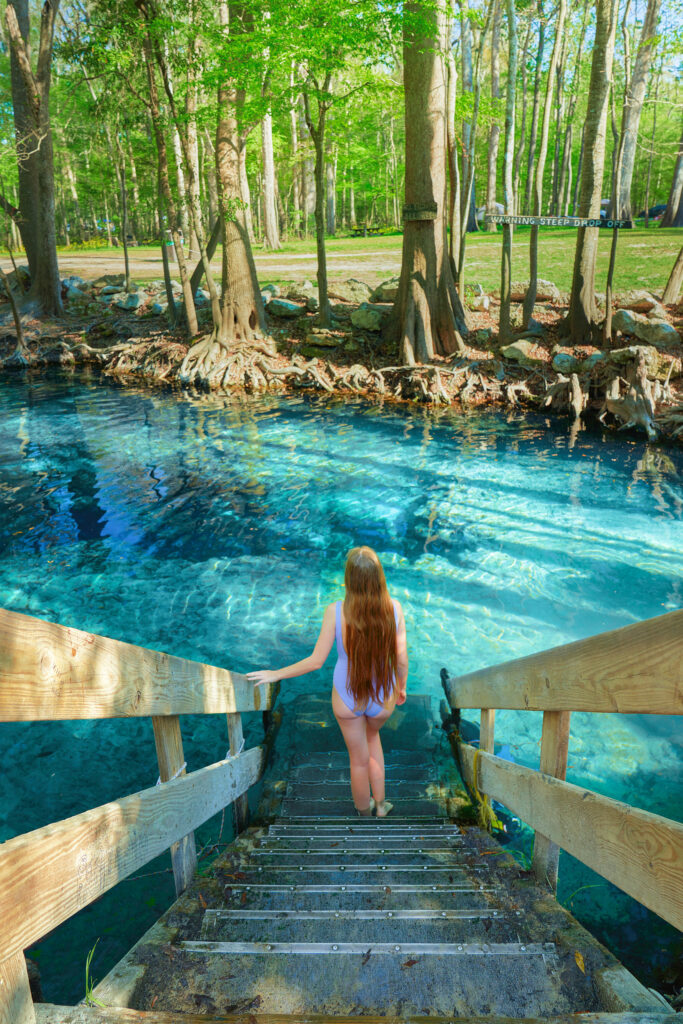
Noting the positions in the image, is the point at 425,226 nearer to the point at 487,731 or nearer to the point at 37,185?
the point at 487,731

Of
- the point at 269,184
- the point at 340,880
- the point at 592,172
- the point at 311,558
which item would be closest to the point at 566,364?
the point at 592,172

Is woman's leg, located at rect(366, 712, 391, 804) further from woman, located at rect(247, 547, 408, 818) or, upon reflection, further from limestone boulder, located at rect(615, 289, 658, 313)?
limestone boulder, located at rect(615, 289, 658, 313)

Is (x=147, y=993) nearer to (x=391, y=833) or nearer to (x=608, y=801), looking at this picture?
(x=608, y=801)

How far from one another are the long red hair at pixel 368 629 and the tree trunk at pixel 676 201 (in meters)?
29.1

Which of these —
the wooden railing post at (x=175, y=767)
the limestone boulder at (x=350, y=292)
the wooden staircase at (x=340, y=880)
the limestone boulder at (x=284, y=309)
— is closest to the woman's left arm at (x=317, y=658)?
the wooden staircase at (x=340, y=880)

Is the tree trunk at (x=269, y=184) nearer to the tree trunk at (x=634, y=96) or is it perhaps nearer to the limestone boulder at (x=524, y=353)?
the tree trunk at (x=634, y=96)

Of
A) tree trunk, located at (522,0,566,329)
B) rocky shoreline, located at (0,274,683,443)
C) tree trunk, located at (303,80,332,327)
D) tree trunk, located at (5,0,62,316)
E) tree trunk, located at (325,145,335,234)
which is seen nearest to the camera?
rocky shoreline, located at (0,274,683,443)

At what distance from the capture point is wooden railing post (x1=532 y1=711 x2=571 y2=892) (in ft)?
7.97

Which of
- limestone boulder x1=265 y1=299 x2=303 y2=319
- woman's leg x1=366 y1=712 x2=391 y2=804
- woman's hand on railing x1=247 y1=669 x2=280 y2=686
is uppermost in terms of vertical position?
limestone boulder x1=265 y1=299 x2=303 y2=319

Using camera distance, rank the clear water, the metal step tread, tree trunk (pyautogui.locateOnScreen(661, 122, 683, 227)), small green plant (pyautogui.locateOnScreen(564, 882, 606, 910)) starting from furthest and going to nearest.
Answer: tree trunk (pyautogui.locateOnScreen(661, 122, 683, 227)), the clear water, small green plant (pyautogui.locateOnScreen(564, 882, 606, 910)), the metal step tread

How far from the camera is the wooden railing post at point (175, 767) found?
2.52 meters

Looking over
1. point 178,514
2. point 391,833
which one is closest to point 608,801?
point 391,833

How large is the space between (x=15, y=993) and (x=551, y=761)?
6.22 ft

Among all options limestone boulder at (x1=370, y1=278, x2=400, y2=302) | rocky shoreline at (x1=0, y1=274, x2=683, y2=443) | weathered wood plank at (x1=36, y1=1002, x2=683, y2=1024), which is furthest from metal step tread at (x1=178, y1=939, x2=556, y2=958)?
limestone boulder at (x1=370, y1=278, x2=400, y2=302)
